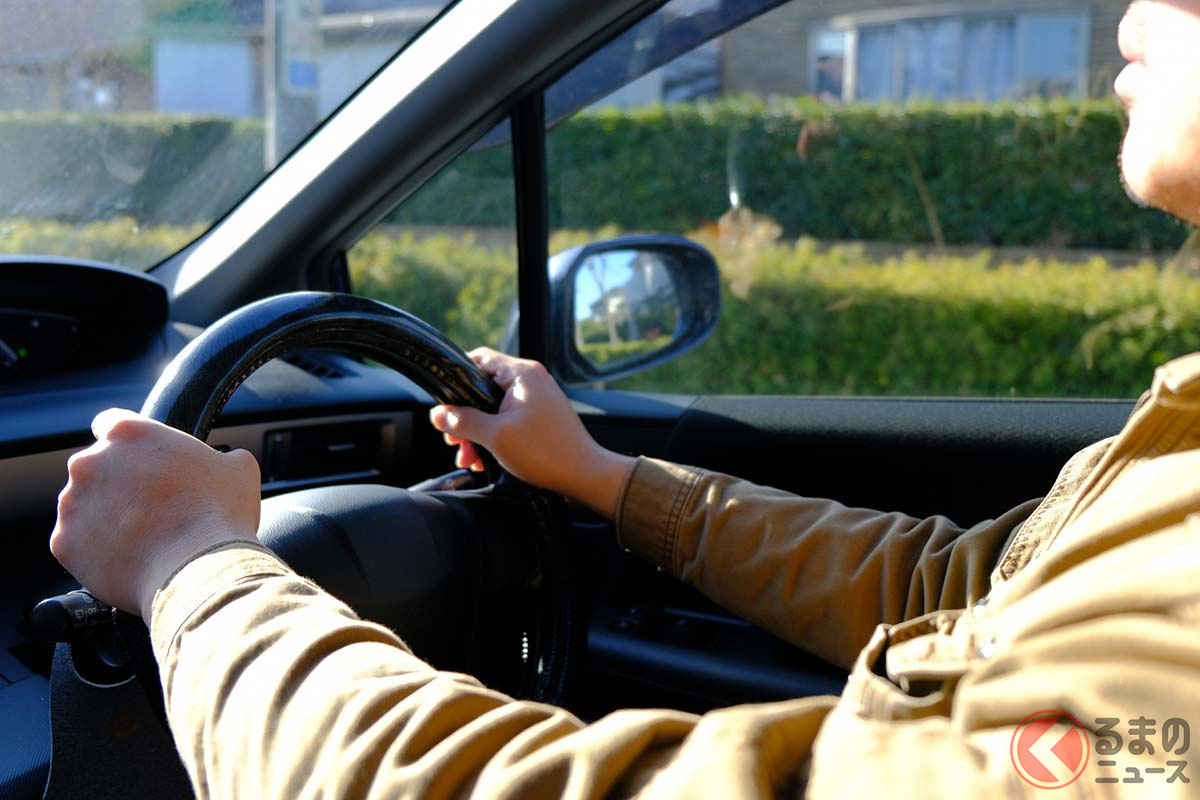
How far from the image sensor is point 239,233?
102 inches

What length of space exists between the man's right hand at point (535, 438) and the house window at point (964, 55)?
1965mm

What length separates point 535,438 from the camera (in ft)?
6.01

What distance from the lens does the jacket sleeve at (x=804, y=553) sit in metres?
1.71

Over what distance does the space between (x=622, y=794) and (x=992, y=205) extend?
2.78 m

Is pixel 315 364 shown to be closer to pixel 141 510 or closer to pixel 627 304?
pixel 627 304

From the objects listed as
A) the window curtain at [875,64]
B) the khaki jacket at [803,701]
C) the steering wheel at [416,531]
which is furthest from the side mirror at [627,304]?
the khaki jacket at [803,701]

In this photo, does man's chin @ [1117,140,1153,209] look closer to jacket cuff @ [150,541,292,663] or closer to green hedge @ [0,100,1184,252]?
jacket cuff @ [150,541,292,663]

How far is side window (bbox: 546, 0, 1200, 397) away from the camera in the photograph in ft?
9.57

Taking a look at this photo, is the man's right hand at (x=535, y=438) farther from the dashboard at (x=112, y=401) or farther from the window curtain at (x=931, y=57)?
the window curtain at (x=931, y=57)

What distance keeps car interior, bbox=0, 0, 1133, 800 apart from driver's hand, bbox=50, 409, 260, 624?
11.7 inches

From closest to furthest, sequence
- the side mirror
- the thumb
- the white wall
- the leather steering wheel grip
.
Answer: the leather steering wheel grip, the thumb, the side mirror, the white wall

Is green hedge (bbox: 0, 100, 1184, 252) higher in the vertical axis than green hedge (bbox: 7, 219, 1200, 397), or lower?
higher

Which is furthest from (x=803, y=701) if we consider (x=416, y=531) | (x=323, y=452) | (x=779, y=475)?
(x=323, y=452)

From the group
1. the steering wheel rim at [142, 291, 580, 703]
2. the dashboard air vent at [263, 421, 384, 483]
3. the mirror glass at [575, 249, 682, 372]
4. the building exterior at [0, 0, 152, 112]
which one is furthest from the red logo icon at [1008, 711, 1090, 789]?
the building exterior at [0, 0, 152, 112]
